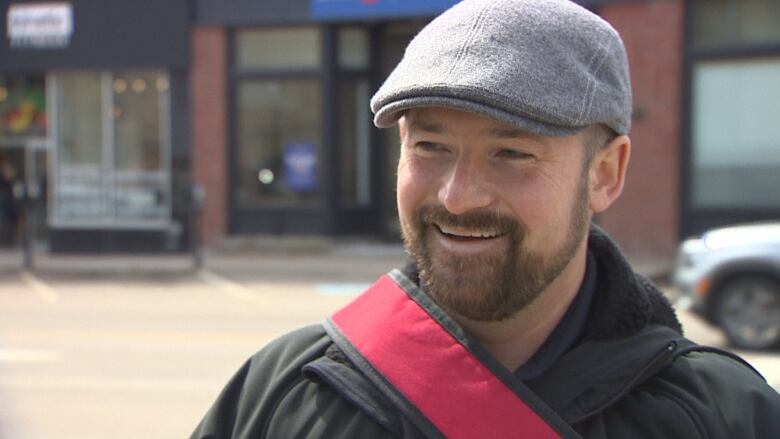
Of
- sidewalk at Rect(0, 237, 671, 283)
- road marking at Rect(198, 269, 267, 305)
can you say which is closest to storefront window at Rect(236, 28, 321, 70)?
sidewalk at Rect(0, 237, 671, 283)

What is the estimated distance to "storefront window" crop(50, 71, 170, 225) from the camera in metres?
19.9

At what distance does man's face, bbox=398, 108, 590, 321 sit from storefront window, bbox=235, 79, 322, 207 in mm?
17535

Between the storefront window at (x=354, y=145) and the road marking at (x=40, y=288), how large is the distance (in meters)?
6.01

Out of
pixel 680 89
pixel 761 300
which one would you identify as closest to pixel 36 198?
pixel 680 89

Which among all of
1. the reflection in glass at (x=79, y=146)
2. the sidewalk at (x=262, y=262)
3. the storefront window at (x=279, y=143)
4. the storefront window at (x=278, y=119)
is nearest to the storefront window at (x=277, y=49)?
the storefront window at (x=278, y=119)

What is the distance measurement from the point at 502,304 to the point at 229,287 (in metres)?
14.1

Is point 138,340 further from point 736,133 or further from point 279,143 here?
point 736,133

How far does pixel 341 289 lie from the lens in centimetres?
1505

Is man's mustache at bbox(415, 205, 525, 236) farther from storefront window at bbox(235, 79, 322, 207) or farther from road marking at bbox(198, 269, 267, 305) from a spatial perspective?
storefront window at bbox(235, 79, 322, 207)

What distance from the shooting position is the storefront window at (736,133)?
16344mm

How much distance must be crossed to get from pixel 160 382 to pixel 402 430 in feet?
23.6

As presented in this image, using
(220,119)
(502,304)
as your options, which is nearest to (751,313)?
(502,304)

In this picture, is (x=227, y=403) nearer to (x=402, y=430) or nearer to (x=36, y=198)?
(x=402, y=430)

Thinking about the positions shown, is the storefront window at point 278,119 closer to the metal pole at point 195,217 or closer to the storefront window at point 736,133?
the metal pole at point 195,217
